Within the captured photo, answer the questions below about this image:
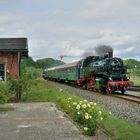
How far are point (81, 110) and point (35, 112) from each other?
422 centimetres

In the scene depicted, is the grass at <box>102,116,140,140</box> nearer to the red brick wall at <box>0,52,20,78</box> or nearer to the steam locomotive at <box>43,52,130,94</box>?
the red brick wall at <box>0,52,20,78</box>

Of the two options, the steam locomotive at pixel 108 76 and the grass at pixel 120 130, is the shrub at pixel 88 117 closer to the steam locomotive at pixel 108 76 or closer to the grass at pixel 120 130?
the grass at pixel 120 130

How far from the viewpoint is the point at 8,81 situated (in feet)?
71.3

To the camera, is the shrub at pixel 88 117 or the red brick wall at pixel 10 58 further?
the red brick wall at pixel 10 58

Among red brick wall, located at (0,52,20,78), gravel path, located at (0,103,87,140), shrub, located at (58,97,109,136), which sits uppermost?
red brick wall, located at (0,52,20,78)

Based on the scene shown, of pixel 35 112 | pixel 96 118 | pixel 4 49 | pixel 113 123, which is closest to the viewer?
pixel 96 118

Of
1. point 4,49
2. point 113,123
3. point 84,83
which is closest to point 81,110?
point 113,123

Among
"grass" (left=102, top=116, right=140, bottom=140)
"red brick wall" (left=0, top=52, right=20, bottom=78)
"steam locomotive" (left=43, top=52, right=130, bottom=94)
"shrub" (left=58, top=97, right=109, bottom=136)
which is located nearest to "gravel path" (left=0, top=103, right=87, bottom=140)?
"shrub" (left=58, top=97, right=109, bottom=136)

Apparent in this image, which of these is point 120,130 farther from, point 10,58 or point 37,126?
point 10,58

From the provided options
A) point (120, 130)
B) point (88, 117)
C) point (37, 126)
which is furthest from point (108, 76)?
point (88, 117)

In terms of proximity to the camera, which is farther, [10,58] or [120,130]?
[10,58]

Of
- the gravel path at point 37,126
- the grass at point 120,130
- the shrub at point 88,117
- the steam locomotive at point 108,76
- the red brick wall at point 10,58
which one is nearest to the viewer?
the gravel path at point 37,126

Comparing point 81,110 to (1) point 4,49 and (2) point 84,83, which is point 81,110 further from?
(2) point 84,83

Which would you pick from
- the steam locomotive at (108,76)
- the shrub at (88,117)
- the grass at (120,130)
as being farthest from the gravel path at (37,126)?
the steam locomotive at (108,76)
